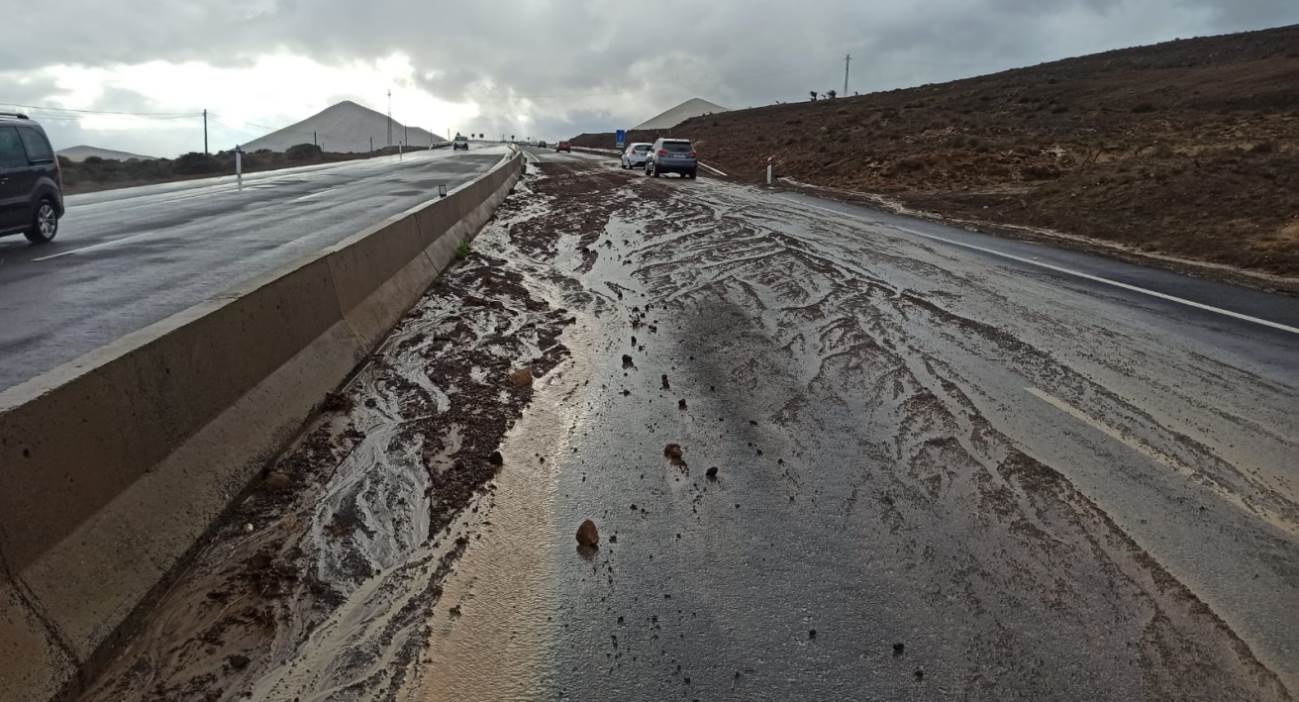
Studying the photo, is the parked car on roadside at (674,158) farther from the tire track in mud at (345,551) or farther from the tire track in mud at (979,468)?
the tire track in mud at (345,551)

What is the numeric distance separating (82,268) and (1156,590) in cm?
1203

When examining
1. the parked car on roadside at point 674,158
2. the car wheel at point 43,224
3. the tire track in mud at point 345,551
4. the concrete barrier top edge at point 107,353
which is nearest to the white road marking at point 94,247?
the car wheel at point 43,224

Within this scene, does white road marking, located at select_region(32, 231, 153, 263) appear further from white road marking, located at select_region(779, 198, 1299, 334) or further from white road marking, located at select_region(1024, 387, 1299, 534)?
Result: white road marking, located at select_region(779, 198, 1299, 334)

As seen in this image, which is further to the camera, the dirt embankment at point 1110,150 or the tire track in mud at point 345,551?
the dirt embankment at point 1110,150

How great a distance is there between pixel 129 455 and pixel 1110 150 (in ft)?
107

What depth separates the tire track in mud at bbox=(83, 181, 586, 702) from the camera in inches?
131

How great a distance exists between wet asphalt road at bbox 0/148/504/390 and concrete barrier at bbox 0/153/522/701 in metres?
2.12

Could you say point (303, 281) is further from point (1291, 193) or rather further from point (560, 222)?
point (1291, 193)

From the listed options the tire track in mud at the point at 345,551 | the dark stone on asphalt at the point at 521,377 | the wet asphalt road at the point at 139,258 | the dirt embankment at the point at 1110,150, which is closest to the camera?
the tire track in mud at the point at 345,551

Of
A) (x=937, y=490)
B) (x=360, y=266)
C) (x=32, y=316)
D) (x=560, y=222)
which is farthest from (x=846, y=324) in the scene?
(x=560, y=222)

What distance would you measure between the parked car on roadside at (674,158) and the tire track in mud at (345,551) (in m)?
31.0

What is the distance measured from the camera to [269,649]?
349cm

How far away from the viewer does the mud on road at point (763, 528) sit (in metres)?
3.36

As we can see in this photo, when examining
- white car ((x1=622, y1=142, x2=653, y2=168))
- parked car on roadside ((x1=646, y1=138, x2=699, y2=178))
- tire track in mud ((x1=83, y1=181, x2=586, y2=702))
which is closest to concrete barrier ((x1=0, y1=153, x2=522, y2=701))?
tire track in mud ((x1=83, y1=181, x2=586, y2=702))
